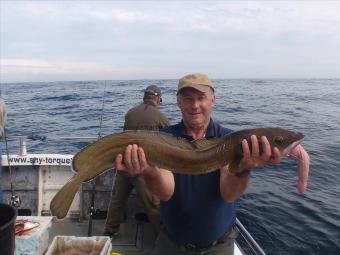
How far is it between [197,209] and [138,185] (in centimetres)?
282

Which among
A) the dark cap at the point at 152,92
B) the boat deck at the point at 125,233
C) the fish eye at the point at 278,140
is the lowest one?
the boat deck at the point at 125,233

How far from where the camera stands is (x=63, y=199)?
3.35 metres

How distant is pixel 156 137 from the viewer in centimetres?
354

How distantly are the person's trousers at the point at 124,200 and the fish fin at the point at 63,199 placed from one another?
3071 millimetres

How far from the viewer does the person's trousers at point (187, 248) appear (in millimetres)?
3992

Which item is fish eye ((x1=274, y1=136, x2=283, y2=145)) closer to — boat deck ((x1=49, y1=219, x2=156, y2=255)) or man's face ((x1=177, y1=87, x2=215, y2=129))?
man's face ((x1=177, y1=87, x2=215, y2=129))

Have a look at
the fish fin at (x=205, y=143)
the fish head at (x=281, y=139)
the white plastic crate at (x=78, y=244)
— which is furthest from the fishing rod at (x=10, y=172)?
the fish head at (x=281, y=139)

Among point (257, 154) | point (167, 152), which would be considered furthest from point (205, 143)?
point (257, 154)

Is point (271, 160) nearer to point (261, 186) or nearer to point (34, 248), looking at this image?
point (34, 248)

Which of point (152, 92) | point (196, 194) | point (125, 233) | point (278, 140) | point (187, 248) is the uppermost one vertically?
point (152, 92)

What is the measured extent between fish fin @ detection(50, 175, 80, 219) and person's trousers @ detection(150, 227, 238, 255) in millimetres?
1305

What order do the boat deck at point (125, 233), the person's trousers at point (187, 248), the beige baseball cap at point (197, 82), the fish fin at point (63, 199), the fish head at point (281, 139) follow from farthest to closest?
the boat deck at point (125, 233) → the person's trousers at point (187, 248) → the beige baseball cap at point (197, 82) → the fish head at point (281, 139) → the fish fin at point (63, 199)

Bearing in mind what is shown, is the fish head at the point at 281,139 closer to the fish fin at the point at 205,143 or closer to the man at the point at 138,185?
the fish fin at the point at 205,143

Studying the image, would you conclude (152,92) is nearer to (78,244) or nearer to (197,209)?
(78,244)
